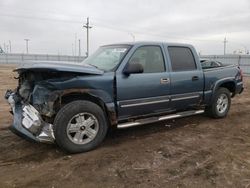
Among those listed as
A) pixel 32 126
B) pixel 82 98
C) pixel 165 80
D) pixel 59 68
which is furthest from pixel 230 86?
pixel 32 126

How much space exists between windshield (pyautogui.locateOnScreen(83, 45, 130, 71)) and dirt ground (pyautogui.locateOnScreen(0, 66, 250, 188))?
4.63ft

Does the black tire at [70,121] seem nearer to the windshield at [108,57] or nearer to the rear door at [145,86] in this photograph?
the rear door at [145,86]

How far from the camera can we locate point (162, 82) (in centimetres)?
600

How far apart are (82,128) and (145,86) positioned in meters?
1.46

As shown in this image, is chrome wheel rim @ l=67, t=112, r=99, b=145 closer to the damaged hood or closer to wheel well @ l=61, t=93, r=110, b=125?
wheel well @ l=61, t=93, r=110, b=125

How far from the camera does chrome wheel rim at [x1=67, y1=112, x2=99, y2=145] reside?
491cm

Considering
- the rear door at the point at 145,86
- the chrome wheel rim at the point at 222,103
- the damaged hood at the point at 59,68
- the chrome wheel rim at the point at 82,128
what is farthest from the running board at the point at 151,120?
the damaged hood at the point at 59,68

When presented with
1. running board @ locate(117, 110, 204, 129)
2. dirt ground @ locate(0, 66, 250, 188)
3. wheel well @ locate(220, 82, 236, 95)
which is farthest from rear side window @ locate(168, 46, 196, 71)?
wheel well @ locate(220, 82, 236, 95)

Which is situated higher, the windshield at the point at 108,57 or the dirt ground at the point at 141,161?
the windshield at the point at 108,57

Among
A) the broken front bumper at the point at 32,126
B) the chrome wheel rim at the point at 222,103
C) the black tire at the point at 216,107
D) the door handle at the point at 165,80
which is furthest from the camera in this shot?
the chrome wheel rim at the point at 222,103

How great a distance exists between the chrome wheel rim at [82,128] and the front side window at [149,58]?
4.41ft

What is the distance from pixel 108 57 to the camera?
19.6 feet

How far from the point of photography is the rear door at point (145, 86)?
548cm

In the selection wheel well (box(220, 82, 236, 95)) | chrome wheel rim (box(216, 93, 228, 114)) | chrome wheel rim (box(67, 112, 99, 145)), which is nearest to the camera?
chrome wheel rim (box(67, 112, 99, 145))
